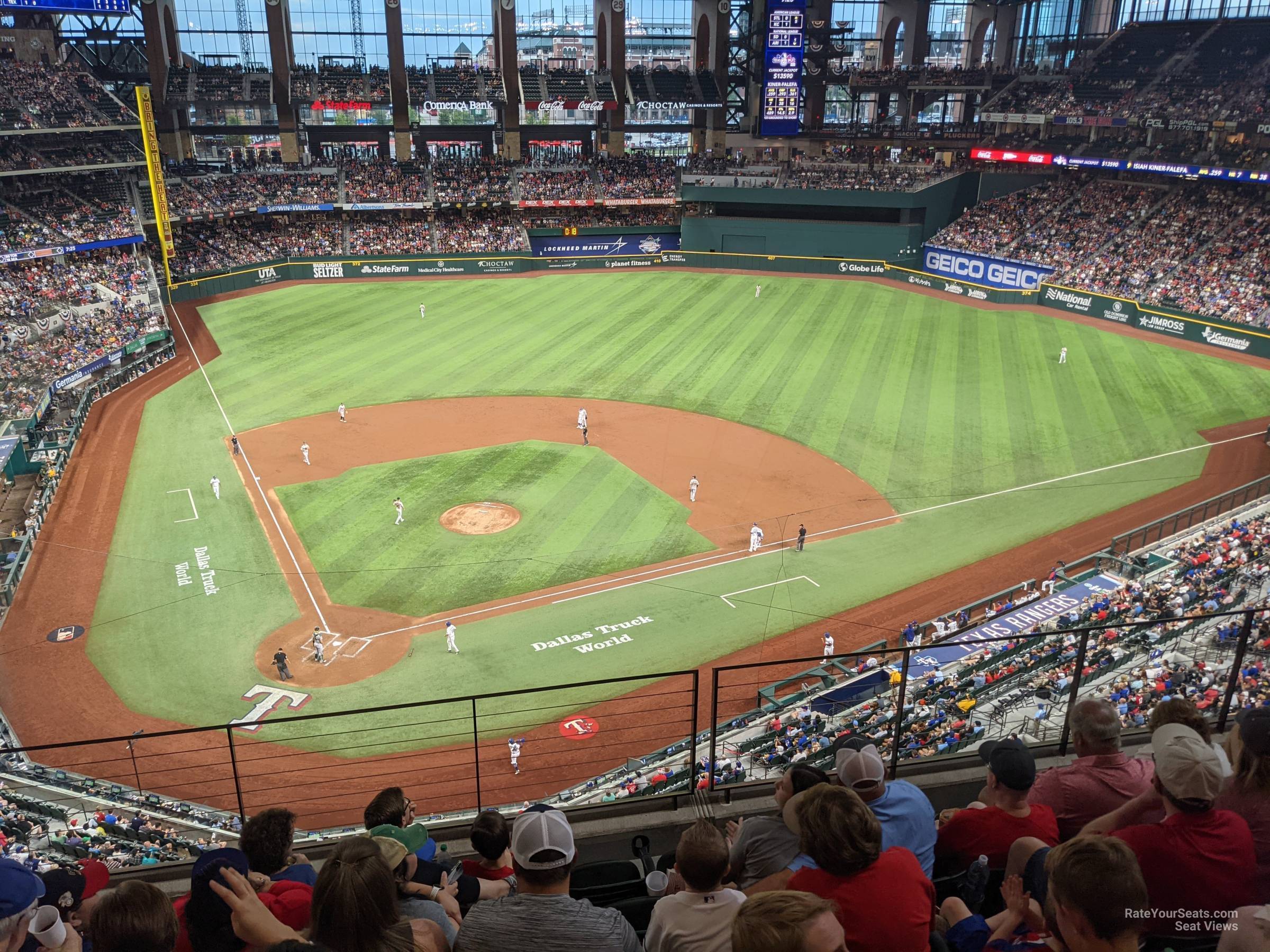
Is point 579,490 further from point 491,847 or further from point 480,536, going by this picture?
point 491,847

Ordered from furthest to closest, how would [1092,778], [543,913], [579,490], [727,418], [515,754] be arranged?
1. [727,418]
2. [579,490]
3. [515,754]
4. [1092,778]
5. [543,913]

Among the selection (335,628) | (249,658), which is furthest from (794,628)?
(249,658)

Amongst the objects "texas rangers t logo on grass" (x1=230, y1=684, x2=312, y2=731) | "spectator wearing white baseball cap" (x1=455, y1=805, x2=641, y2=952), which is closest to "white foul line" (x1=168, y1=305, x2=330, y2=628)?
"texas rangers t logo on grass" (x1=230, y1=684, x2=312, y2=731)

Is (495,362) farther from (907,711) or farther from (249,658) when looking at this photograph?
(907,711)

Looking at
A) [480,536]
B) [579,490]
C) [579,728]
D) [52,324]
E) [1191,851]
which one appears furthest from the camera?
[52,324]

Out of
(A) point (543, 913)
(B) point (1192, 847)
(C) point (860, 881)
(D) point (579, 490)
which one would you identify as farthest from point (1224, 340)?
(A) point (543, 913)

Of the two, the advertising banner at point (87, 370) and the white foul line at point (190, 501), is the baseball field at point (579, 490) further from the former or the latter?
the advertising banner at point (87, 370)

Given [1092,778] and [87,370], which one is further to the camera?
[87,370]
